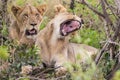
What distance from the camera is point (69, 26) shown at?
5945 mm

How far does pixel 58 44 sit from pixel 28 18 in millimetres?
630

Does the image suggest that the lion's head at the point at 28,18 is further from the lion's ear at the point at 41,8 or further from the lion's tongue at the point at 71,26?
the lion's tongue at the point at 71,26

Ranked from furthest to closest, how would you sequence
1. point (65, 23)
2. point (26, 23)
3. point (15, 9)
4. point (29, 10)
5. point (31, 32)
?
point (15, 9)
point (29, 10)
point (26, 23)
point (31, 32)
point (65, 23)

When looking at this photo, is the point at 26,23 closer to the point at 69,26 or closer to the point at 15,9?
the point at 15,9

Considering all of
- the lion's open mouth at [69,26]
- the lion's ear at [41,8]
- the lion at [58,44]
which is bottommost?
the lion at [58,44]

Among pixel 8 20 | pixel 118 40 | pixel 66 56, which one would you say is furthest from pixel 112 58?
pixel 8 20

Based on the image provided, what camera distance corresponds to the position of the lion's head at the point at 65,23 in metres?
5.86

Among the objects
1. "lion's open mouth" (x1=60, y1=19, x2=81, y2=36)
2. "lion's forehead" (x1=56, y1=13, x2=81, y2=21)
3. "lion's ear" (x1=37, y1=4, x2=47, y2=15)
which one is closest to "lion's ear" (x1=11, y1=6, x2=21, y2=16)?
"lion's ear" (x1=37, y1=4, x2=47, y2=15)

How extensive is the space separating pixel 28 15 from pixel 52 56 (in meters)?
0.85

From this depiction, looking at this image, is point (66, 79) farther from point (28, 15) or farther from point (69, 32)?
point (28, 15)

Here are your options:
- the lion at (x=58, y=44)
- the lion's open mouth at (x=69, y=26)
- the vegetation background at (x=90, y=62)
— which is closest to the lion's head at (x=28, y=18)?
the lion at (x=58, y=44)

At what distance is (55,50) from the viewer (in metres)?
6.22

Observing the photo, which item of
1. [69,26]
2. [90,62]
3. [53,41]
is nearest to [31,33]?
[53,41]

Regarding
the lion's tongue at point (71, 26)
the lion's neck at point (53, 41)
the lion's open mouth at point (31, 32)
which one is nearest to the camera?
the lion's tongue at point (71, 26)
